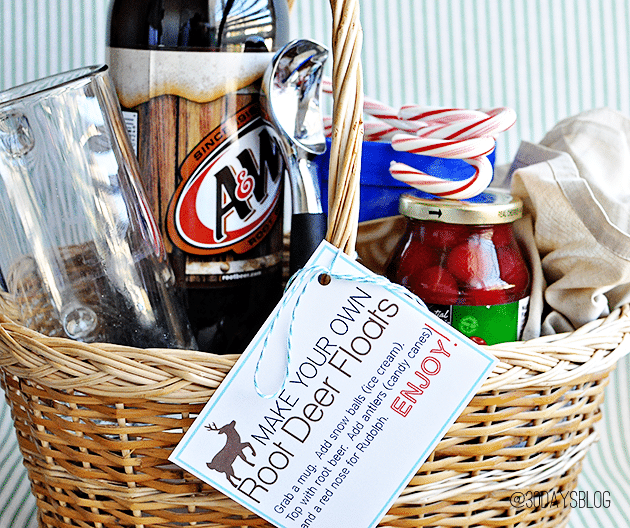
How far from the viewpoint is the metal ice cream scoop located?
20.6 inches

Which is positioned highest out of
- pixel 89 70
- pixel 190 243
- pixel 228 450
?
pixel 89 70

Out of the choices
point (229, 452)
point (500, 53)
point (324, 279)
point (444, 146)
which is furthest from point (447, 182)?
point (500, 53)

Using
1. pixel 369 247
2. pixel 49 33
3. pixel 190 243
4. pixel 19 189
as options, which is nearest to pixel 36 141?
pixel 19 189

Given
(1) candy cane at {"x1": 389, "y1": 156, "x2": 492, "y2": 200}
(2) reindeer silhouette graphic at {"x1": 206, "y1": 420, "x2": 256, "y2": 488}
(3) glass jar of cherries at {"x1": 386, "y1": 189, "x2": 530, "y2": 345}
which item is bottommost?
(2) reindeer silhouette graphic at {"x1": 206, "y1": 420, "x2": 256, "y2": 488}

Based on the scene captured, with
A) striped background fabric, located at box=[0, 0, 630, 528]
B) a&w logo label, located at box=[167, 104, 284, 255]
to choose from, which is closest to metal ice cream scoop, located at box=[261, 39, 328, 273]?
a&w logo label, located at box=[167, 104, 284, 255]

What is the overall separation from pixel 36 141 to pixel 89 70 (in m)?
0.07

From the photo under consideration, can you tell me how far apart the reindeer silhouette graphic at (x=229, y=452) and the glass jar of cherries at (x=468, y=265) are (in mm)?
161

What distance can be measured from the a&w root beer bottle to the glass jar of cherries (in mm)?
139

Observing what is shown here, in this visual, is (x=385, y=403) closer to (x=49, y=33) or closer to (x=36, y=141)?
(x=36, y=141)

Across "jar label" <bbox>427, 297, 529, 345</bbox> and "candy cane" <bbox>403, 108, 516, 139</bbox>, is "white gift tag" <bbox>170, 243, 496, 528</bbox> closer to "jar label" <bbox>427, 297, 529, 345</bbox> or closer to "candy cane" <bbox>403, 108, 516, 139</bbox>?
"jar label" <bbox>427, 297, 529, 345</bbox>

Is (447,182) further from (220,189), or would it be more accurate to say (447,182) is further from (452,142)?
(220,189)

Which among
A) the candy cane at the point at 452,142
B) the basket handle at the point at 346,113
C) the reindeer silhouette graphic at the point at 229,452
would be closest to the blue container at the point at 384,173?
the candy cane at the point at 452,142

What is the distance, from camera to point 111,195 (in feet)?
1.65

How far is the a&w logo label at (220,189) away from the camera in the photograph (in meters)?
0.58
